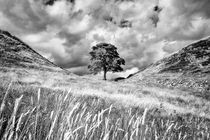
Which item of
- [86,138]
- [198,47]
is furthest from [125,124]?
[198,47]

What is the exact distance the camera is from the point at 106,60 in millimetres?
46125

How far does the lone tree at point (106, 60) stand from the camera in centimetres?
4547

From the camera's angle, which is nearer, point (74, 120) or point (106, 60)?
point (74, 120)

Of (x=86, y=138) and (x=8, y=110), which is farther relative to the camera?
(x=8, y=110)

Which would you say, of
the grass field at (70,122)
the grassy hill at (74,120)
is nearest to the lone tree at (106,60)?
the grassy hill at (74,120)

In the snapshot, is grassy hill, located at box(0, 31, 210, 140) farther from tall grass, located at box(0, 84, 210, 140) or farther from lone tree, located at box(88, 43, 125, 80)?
lone tree, located at box(88, 43, 125, 80)

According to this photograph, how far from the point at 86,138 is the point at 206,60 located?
79.9 metres

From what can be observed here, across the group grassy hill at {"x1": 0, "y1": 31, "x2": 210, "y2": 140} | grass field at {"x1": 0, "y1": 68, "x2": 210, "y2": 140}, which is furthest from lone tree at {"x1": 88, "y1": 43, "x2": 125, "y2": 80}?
grass field at {"x1": 0, "y1": 68, "x2": 210, "y2": 140}

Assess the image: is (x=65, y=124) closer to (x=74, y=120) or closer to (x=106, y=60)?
(x=74, y=120)

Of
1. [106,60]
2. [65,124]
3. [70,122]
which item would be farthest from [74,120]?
[106,60]

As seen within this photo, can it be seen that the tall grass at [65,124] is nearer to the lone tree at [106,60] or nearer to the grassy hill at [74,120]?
the grassy hill at [74,120]

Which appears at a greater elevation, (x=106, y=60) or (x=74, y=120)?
(x=106, y=60)

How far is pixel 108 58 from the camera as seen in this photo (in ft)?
152

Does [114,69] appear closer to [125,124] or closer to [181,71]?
[181,71]
